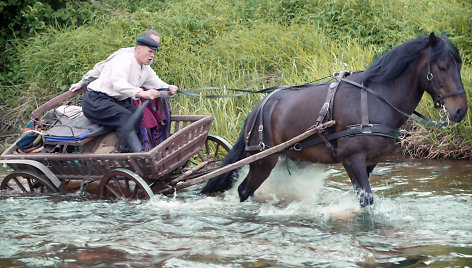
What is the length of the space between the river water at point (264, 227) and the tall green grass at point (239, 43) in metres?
2.31

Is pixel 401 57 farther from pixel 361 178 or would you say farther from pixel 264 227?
pixel 264 227

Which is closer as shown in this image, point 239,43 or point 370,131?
point 370,131

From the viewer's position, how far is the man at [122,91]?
6559mm

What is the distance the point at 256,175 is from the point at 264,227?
81cm

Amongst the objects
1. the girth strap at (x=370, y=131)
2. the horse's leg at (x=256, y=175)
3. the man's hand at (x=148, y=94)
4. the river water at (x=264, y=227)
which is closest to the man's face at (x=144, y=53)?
the man's hand at (x=148, y=94)

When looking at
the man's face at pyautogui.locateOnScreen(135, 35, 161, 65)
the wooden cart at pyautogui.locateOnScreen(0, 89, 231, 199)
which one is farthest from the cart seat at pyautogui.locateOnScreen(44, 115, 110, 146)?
the man's face at pyautogui.locateOnScreen(135, 35, 161, 65)

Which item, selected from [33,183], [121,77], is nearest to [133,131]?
[121,77]

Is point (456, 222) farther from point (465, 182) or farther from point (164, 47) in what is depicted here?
point (164, 47)

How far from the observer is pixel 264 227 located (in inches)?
227

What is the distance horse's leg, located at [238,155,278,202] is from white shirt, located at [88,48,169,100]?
1.47 meters

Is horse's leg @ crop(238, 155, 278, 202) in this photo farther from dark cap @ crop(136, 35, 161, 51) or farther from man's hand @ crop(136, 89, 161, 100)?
dark cap @ crop(136, 35, 161, 51)

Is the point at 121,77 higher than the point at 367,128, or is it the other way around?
the point at 121,77

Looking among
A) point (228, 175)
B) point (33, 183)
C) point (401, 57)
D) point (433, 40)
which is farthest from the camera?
point (33, 183)

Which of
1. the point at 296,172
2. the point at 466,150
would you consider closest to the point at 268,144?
the point at 296,172
